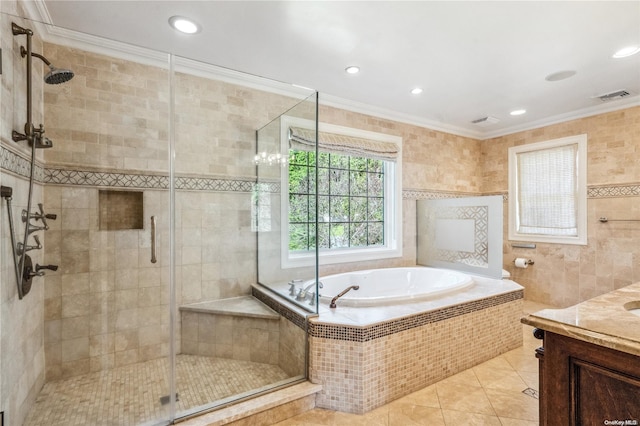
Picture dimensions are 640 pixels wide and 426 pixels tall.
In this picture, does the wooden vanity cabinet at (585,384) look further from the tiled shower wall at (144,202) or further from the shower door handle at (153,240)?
the shower door handle at (153,240)

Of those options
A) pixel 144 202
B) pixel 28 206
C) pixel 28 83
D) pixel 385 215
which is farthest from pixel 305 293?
pixel 28 83

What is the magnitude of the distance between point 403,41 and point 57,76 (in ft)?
7.60

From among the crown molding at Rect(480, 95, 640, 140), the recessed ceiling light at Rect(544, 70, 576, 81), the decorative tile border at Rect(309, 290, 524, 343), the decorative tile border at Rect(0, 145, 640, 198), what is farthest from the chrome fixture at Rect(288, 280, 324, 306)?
the crown molding at Rect(480, 95, 640, 140)

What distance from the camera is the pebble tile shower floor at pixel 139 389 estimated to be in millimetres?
1781

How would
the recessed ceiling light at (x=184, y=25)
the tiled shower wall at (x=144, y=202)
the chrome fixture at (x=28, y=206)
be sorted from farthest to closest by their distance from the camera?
the tiled shower wall at (x=144, y=202) < the recessed ceiling light at (x=184, y=25) < the chrome fixture at (x=28, y=206)

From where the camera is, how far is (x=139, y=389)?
6.62 ft

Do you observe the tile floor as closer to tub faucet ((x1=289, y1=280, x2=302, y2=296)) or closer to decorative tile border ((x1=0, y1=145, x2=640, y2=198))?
tub faucet ((x1=289, y1=280, x2=302, y2=296))

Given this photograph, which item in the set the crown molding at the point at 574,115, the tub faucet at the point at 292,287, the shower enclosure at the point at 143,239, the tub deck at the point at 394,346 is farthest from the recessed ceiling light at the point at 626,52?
the tub faucet at the point at 292,287

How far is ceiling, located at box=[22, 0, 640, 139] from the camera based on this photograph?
1.86m

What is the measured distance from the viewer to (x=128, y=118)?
7.43 ft

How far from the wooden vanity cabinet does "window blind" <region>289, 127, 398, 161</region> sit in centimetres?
212

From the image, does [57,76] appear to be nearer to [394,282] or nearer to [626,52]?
[394,282]

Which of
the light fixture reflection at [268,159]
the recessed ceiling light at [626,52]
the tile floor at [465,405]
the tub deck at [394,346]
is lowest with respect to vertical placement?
the tile floor at [465,405]

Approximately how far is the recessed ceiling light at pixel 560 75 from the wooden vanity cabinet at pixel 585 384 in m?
2.59
